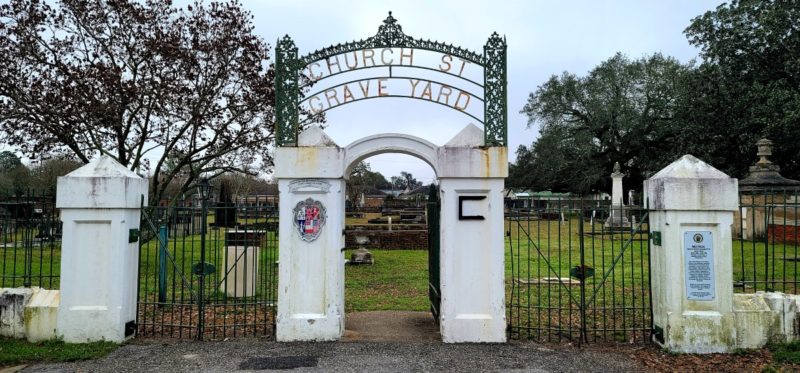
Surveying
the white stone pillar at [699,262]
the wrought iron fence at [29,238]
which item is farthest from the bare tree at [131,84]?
the white stone pillar at [699,262]

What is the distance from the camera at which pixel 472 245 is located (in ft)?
22.7

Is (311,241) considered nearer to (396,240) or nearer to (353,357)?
(353,357)

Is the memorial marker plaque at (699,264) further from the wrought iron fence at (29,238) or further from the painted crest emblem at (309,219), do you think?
the wrought iron fence at (29,238)

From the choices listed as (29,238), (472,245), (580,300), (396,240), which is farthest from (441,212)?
(396,240)

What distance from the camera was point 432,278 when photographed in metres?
8.09

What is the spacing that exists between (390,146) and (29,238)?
693 cm

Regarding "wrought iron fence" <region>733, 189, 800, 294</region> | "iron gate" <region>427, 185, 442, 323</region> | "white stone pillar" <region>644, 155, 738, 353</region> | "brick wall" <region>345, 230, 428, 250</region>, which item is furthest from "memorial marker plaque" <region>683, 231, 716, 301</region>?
"brick wall" <region>345, 230, 428, 250</region>

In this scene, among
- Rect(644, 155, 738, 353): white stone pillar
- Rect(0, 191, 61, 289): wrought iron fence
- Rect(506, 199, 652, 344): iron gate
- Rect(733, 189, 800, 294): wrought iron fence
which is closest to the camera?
Rect(644, 155, 738, 353): white stone pillar

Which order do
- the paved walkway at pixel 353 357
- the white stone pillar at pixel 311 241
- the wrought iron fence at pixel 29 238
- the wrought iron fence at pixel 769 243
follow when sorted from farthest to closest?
1. the wrought iron fence at pixel 769 243
2. the wrought iron fence at pixel 29 238
3. the white stone pillar at pixel 311 241
4. the paved walkway at pixel 353 357

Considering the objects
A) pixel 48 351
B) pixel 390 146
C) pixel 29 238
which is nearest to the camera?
pixel 48 351

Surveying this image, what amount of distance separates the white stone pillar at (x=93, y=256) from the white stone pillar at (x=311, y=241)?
6.66 feet

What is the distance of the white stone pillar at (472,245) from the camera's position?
6836 millimetres

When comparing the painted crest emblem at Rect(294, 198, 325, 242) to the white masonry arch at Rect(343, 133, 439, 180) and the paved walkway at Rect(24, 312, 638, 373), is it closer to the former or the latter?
the white masonry arch at Rect(343, 133, 439, 180)

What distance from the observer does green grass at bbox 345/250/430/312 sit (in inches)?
379
